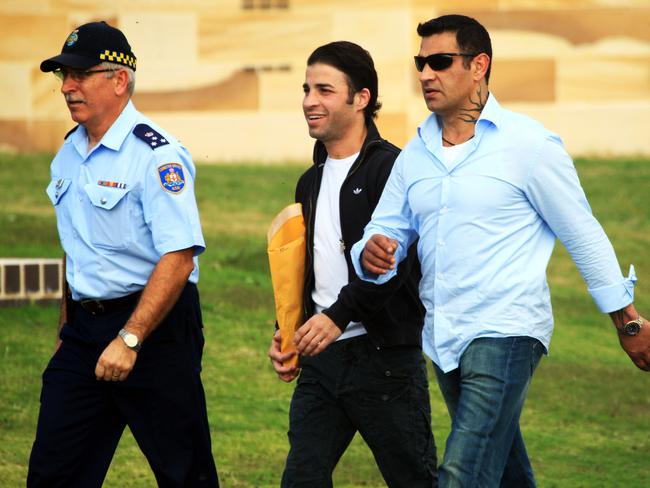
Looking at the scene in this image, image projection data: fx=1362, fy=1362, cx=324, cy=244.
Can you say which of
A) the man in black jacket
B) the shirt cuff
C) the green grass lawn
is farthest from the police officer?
the green grass lawn

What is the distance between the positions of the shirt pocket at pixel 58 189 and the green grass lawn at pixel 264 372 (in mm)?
2246

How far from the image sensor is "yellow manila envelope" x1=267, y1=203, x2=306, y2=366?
16.6ft

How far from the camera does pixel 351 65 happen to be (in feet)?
17.3

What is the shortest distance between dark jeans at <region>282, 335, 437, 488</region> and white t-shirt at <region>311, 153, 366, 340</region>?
5.2 inches

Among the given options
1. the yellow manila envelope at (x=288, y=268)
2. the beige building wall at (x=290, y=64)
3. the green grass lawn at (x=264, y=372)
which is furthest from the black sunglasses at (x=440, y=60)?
the beige building wall at (x=290, y=64)

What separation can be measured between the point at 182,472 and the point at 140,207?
986mm

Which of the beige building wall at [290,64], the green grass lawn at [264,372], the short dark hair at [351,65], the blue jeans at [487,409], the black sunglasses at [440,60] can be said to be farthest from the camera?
the beige building wall at [290,64]

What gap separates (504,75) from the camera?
52.9 ft

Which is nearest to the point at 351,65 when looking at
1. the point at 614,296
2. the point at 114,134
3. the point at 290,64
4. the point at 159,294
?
the point at 114,134

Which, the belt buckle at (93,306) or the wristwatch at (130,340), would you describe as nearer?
the wristwatch at (130,340)

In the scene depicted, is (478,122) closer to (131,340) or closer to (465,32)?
(465,32)

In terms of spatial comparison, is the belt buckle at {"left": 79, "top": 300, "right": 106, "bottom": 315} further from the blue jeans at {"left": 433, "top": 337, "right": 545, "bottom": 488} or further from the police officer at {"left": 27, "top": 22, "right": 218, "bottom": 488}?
the blue jeans at {"left": 433, "top": 337, "right": 545, "bottom": 488}

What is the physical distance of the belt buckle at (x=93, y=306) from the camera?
497cm

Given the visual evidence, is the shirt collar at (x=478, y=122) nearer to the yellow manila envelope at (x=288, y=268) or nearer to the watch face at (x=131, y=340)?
the yellow manila envelope at (x=288, y=268)
